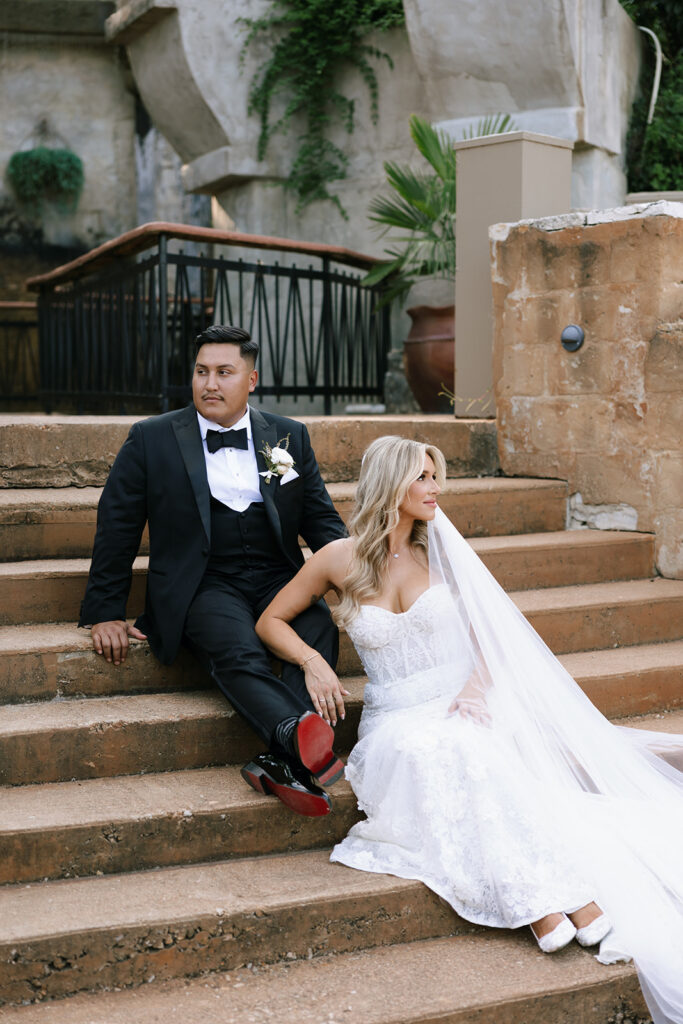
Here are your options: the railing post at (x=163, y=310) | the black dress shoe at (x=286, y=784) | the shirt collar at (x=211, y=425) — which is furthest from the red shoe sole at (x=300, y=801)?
the railing post at (x=163, y=310)

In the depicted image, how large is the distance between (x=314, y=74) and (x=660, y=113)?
2.80 metres

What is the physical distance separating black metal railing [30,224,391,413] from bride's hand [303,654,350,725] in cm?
356

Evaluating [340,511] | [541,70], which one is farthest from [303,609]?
[541,70]

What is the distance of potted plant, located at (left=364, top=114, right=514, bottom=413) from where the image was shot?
299 inches

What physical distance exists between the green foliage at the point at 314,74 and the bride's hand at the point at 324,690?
6.38 metres

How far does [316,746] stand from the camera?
3.10 meters

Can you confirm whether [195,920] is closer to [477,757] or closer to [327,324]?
[477,757]

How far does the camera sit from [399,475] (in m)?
3.51

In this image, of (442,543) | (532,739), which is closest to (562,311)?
(442,543)

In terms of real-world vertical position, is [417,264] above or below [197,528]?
above

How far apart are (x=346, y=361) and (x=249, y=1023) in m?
6.57

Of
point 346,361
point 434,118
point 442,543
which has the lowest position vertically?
point 442,543

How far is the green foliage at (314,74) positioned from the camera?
8.92m

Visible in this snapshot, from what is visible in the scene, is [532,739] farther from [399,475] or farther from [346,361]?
[346,361]
